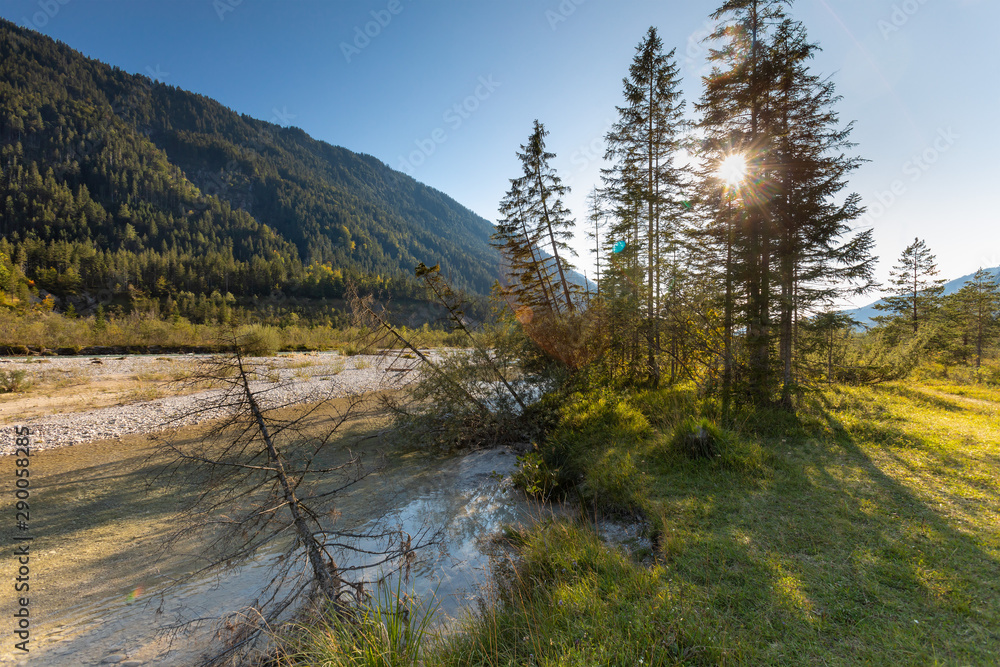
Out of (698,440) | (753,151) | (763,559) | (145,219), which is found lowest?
(763,559)

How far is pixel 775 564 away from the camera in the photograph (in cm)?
370

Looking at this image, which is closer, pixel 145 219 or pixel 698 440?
pixel 698 440

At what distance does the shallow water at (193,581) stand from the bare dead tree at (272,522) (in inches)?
8.3

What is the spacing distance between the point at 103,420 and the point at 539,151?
65.0 ft

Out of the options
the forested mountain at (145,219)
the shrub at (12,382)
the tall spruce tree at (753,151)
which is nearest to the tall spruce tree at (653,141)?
the tall spruce tree at (753,151)

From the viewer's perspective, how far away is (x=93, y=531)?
21.3 feet

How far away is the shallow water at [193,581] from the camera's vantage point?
4074 mm

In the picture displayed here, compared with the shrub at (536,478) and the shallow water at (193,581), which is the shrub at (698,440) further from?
the shallow water at (193,581)

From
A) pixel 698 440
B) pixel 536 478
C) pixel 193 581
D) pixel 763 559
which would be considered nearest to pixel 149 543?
pixel 193 581

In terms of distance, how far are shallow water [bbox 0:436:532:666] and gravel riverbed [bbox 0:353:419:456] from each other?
2234 millimetres

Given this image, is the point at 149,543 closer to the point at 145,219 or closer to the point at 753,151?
the point at 753,151

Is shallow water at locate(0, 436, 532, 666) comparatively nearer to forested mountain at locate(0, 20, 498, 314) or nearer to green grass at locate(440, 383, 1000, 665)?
green grass at locate(440, 383, 1000, 665)

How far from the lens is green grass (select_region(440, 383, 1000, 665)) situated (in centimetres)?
277

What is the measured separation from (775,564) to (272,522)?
20.3ft
